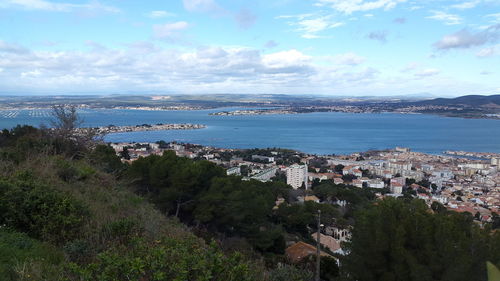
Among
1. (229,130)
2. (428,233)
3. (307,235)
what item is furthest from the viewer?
(229,130)

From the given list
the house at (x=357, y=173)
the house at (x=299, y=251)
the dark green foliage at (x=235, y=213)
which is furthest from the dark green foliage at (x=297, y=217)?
the house at (x=357, y=173)

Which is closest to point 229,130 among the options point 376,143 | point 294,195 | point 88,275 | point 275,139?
point 275,139

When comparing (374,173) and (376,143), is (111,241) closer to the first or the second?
(374,173)

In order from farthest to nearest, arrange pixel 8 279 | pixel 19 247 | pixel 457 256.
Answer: pixel 457 256 → pixel 19 247 → pixel 8 279

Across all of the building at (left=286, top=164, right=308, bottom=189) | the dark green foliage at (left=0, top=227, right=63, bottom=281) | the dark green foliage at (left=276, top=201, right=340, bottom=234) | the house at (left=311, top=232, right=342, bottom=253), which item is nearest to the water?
the building at (left=286, top=164, right=308, bottom=189)

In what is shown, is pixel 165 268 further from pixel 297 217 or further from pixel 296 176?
pixel 296 176

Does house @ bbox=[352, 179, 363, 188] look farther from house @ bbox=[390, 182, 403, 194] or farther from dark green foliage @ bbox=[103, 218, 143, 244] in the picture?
dark green foliage @ bbox=[103, 218, 143, 244]

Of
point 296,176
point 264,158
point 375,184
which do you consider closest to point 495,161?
point 375,184
